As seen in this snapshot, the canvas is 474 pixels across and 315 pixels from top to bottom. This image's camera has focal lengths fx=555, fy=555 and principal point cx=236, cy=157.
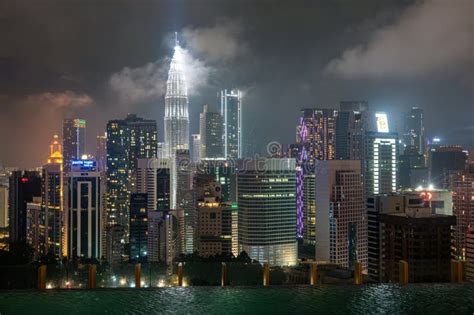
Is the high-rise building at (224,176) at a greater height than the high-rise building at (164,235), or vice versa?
the high-rise building at (224,176)

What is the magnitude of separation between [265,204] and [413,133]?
479 cm

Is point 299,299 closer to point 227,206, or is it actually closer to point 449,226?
point 449,226

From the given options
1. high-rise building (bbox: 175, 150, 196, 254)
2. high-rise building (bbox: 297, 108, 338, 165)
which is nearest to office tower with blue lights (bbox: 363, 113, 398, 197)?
high-rise building (bbox: 297, 108, 338, 165)

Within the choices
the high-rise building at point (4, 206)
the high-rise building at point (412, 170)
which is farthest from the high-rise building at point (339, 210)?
the high-rise building at point (4, 206)

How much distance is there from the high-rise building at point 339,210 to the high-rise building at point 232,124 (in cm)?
222

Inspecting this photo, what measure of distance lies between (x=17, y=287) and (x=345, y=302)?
1.33 metres

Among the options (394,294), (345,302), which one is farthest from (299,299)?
(394,294)

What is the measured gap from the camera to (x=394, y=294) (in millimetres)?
2084

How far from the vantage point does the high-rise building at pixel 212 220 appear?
10795 millimetres

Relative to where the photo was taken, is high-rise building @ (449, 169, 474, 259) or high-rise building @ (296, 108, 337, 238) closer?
high-rise building @ (449, 169, 474, 259)

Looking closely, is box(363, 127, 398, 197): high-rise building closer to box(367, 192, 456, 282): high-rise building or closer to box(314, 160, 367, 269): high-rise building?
box(314, 160, 367, 269): high-rise building

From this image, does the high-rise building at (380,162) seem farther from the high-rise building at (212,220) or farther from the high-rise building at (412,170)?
the high-rise building at (212,220)

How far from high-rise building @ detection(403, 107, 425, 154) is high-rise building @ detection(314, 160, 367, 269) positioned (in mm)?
1848

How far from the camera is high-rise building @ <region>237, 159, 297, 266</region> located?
39.0ft
